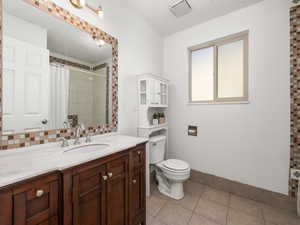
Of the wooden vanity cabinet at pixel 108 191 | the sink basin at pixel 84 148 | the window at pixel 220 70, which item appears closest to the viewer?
the wooden vanity cabinet at pixel 108 191

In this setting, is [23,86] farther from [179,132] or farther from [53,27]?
[179,132]

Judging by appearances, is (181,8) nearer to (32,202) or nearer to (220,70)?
(220,70)

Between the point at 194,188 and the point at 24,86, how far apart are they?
2350mm

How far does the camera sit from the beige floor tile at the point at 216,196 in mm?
1738

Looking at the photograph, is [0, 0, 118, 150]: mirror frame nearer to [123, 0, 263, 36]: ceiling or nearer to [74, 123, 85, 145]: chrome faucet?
[74, 123, 85, 145]: chrome faucet

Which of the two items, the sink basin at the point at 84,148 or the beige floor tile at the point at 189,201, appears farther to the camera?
the beige floor tile at the point at 189,201

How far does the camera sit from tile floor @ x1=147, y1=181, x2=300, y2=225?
1.42m

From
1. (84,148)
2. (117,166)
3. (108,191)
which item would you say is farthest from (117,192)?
(84,148)

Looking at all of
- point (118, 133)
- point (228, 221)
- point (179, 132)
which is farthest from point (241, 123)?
point (118, 133)

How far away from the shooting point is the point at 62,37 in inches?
47.5

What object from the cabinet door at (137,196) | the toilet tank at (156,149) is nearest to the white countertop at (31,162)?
the cabinet door at (137,196)

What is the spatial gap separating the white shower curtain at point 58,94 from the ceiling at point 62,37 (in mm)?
168

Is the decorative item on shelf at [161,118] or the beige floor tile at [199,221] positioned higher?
the decorative item on shelf at [161,118]

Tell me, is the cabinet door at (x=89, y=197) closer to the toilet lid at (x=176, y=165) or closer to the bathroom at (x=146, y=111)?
the bathroom at (x=146, y=111)
